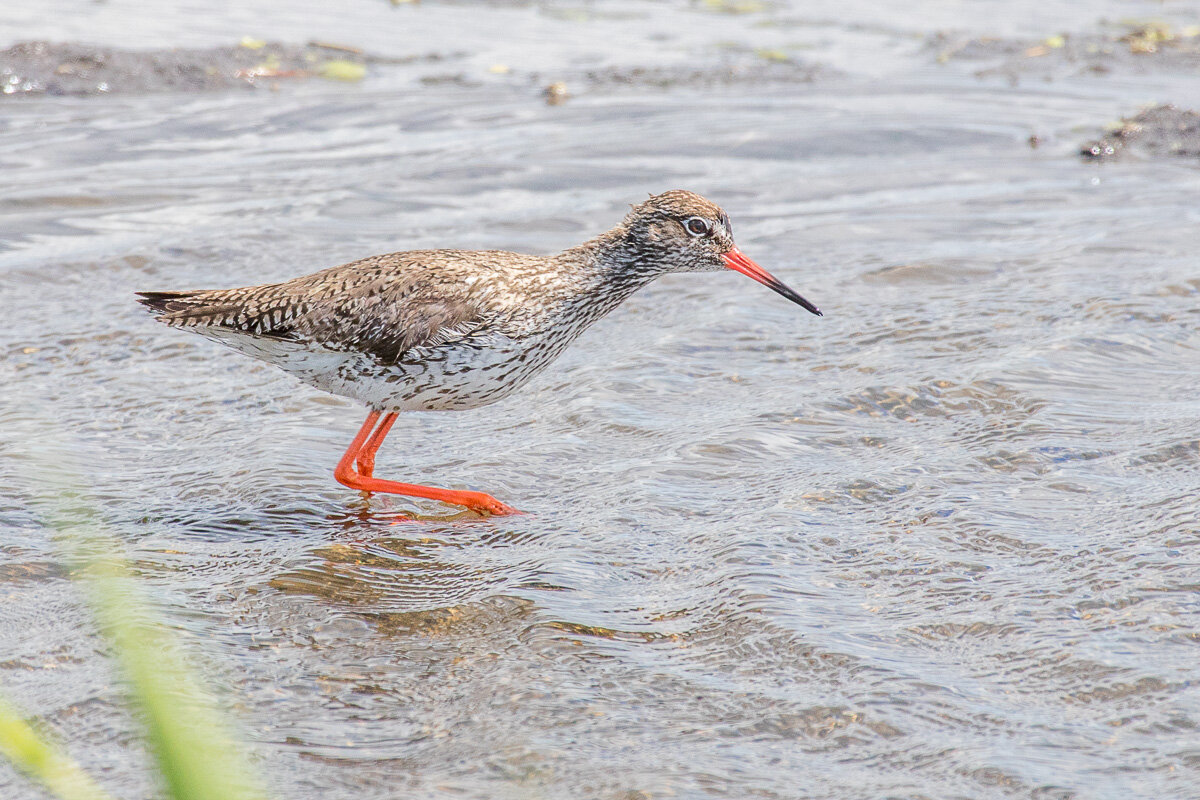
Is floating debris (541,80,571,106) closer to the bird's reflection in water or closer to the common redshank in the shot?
the common redshank

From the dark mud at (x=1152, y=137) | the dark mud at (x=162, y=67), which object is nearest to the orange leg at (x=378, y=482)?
the dark mud at (x=162, y=67)

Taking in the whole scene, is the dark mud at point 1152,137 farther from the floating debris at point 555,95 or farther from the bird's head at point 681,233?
the bird's head at point 681,233

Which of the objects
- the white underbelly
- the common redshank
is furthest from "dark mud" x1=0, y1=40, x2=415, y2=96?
the white underbelly

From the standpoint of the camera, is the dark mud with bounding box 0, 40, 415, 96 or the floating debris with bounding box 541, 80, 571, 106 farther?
the floating debris with bounding box 541, 80, 571, 106

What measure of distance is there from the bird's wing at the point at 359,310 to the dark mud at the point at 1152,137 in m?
7.49

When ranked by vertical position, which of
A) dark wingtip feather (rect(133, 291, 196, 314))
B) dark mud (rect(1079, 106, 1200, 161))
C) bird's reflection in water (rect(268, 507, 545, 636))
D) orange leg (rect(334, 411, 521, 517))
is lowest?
bird's reflection in water (rect(268, 507, 545, 636))

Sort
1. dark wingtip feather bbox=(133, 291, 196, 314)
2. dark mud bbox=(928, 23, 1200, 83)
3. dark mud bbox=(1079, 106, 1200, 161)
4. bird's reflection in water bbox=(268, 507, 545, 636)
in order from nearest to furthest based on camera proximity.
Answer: bird's reflection in water bbox=(268, 507, 545, 636) < dark wingtip feather bbox=(133, 291, 196, 314) < dark mud bbox=(1079, 106, 1200, 161) < dark mud bbox=(928, 23, 1200, 83)

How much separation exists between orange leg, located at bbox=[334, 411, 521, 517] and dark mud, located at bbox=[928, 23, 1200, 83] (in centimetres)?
946

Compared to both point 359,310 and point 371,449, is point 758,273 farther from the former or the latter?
point 371,449

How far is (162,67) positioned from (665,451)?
336 inches

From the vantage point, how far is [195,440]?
6.93 m

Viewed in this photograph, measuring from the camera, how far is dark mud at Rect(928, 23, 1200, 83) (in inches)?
538

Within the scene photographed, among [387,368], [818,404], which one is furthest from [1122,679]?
[387,368]

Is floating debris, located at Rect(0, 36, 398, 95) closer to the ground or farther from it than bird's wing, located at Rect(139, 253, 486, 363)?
farther from it
